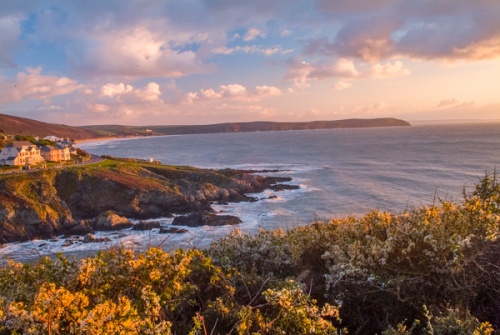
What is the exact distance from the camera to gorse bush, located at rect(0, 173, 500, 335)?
3408 mm

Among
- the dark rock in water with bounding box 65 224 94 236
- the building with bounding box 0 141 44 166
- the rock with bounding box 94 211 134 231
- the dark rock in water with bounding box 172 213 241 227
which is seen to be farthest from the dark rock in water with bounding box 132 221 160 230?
the building with bounding box 0 141 44 166

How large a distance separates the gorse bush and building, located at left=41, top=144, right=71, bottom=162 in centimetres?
6334

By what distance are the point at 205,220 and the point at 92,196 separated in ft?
50.7

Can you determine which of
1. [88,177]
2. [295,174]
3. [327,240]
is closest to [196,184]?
[88,177]

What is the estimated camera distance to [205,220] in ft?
115

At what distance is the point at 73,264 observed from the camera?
4.55 meters

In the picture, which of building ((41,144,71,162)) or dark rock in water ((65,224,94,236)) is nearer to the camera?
dark rock in water ((65,224,94,236))

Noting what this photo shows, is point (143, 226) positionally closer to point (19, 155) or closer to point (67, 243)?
point (67, 243)

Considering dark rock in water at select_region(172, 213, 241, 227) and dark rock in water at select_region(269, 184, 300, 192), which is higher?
dark rock in water at select_region(269, 184, 300, 192)

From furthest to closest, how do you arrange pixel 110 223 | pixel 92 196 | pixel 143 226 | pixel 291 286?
pixel 92 196 → pixel 110 223 → pixel 143 226 → pixel 291 286

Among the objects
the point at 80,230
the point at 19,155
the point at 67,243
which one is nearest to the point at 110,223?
the point at 80,230

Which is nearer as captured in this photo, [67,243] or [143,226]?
[67,243]

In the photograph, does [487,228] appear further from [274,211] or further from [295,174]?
[295,174]

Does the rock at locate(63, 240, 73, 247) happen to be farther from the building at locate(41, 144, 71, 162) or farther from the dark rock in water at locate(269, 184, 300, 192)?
the building at locate(41, 144, 71, 162)
